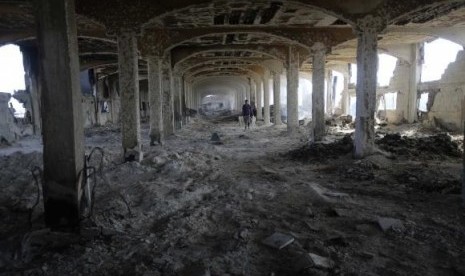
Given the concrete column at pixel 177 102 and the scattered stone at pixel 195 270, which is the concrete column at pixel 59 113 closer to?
the scattered stone at pixel 195 270

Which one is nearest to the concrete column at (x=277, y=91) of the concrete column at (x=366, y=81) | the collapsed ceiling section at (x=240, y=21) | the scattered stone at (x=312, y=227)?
the collapsed ceiling section at (x=240, y=21)

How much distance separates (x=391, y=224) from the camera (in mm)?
5141

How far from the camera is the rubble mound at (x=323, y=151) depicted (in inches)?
440

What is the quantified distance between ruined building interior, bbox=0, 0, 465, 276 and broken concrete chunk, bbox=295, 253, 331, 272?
2cm

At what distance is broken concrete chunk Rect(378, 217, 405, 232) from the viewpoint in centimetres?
505

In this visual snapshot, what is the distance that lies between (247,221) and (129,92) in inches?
260

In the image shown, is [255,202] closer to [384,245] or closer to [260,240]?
[260,240]

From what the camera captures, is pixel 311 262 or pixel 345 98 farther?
pixel 345 98

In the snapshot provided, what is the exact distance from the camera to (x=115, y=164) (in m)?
10.3

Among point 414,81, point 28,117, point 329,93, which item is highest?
point 414,81

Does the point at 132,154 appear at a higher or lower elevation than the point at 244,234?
higher

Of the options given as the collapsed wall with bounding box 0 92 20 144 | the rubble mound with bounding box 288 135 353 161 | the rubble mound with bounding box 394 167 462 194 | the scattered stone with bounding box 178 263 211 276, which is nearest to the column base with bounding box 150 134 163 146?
the rubble mound with bounding box 288 135 353 161

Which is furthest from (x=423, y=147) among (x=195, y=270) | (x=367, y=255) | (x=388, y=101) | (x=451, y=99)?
(x=388, y=101)

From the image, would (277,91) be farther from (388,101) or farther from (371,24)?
(371,24)
